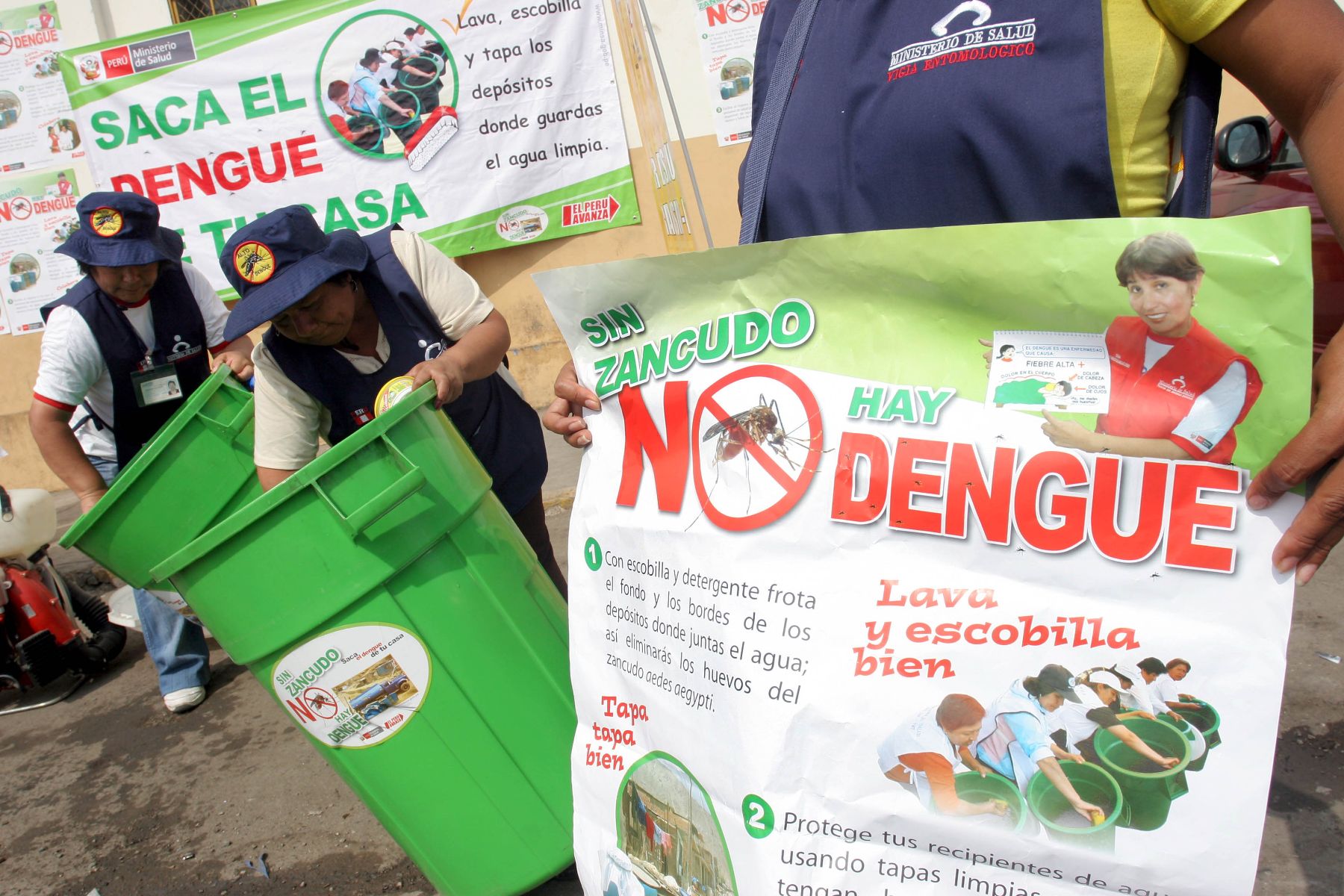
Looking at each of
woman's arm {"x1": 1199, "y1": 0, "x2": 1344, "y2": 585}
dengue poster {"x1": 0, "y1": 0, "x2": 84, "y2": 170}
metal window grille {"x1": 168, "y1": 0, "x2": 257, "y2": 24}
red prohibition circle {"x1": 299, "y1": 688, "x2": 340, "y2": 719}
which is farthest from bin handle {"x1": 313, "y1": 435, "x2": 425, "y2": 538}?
dengue poster {"x1": 0, "y1": 0, "x2": 84, "y2": 170}

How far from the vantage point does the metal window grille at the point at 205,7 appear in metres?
6.49

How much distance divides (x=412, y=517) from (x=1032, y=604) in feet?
3.82

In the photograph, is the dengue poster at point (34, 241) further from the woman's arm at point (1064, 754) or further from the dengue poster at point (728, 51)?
the woman's arm at point (1064, 754)

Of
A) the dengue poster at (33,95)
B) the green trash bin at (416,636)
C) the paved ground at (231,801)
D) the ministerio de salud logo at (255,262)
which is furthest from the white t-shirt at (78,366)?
the dengue poster at (33,95)

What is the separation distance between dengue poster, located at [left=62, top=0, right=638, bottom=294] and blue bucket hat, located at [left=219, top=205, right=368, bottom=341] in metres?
4.22

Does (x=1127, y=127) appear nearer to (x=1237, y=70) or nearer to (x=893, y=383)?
(x=1237, y=70)

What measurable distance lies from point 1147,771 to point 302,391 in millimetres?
1941

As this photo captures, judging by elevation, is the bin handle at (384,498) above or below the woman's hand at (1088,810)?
above

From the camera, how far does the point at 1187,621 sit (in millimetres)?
939

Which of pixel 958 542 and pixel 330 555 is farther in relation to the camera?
pixel 330 555

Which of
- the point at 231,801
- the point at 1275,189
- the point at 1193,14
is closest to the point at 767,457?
the point at 1193,14

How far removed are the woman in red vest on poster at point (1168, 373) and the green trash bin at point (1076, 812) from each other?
330 mm

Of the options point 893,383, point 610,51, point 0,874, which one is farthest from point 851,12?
point 610,51

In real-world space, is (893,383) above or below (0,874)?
above
